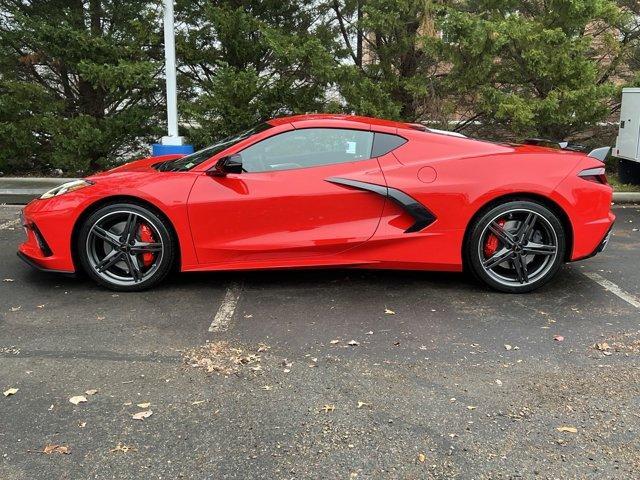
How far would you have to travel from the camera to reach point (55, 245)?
4543 mm

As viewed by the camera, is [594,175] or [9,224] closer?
[594,175]

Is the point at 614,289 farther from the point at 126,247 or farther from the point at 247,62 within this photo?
the point at 247,62

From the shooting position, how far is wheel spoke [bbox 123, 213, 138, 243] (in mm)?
4539

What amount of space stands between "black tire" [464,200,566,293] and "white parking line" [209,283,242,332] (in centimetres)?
185

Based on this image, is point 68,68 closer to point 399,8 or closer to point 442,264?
point 399,8

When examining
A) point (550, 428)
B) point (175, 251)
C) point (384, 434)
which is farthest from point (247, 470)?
point (175, 251)

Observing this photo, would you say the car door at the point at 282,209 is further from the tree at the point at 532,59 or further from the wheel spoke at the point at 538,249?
the tree at the point at 532,59

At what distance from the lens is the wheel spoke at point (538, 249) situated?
183 inches

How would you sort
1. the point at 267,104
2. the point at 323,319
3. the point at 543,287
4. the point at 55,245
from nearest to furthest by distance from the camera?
the point at 323,319 → the point at 55,245 → the point at 543,287 → the point at 267,104

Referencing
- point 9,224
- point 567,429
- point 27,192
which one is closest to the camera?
point 567,429

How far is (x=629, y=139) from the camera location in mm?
9047

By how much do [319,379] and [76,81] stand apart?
8.68 metres

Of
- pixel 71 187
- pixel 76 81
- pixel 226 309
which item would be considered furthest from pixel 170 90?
pixel 226 309

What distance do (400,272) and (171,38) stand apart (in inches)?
218
